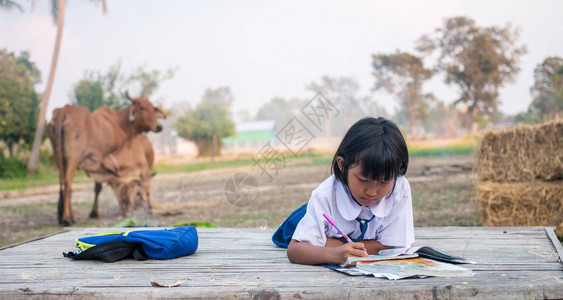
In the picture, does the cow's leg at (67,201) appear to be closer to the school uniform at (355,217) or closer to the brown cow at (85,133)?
the brown cow at (85,133)

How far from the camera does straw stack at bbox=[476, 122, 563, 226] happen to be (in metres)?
5.71

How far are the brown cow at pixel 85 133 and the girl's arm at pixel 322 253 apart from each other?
5884 millimetres

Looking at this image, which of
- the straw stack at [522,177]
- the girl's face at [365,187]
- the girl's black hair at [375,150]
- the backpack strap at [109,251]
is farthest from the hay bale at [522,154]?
the backpack strap at [109,251]

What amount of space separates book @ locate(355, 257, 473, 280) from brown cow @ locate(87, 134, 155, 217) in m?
6.57

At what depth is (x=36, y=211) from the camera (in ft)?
29.8

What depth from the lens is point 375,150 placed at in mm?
2174

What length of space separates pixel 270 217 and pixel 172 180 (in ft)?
33.9

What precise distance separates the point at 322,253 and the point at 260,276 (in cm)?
34

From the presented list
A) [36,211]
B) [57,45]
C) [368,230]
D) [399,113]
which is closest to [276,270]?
[368,230]

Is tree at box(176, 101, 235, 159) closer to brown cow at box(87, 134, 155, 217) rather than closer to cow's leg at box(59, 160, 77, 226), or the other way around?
brown cow at box(87, 134, 155, 217)

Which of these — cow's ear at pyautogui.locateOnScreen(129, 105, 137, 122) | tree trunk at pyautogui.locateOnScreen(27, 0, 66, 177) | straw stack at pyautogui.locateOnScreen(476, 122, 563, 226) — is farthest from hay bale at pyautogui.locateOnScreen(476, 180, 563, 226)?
tree trunk at pyautogui.locateOnScreen(27, 0, 66, 177)

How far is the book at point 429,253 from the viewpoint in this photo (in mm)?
2312

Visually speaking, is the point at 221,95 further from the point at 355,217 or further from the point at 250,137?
the point at 355,217

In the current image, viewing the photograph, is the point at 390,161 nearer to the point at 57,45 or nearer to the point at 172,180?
the point at 172,180
